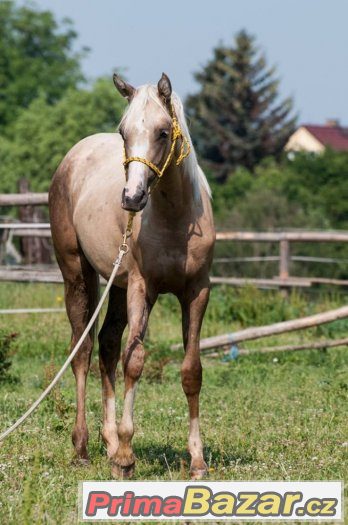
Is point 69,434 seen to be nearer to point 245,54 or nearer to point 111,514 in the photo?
point 111,514

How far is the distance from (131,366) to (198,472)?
0.70 m

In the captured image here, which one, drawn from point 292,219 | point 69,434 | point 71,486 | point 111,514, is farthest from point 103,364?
point 292,219

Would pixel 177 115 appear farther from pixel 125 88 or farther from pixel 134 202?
pixel 134 202

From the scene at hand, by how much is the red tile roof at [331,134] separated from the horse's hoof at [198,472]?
6950 cm

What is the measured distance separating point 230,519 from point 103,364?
2787mm

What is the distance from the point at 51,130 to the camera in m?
51.2

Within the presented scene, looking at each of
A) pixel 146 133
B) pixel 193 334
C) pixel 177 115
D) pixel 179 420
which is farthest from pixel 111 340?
pixel 146 133

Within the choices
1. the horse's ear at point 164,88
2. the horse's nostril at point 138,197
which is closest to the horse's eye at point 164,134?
the horse's ear at point 164,88

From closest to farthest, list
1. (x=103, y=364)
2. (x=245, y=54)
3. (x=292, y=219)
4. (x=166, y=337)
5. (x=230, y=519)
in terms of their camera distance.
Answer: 1. (x=230, y=519)
2. (x=103, y=364)
3. (x=166, y=337)
4. (x=292, y=219)
5. (x=245, y=54)

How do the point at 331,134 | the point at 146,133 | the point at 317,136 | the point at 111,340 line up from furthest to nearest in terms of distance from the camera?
1. the point at 331,134
2. the point at 317,136
3. the point at 111,340
4. the point at 146,133

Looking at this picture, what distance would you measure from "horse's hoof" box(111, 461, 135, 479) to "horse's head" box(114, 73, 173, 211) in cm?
152

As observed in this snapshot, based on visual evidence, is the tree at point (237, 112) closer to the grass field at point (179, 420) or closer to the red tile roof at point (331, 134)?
the red tile roof at point (331, 134)

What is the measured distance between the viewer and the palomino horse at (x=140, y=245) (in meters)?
5.76

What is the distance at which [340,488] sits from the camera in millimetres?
4867
